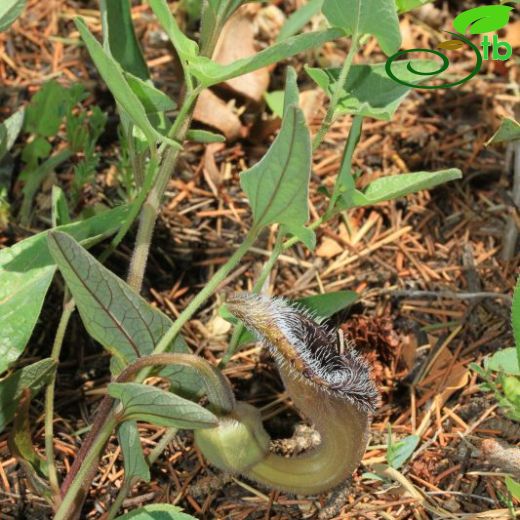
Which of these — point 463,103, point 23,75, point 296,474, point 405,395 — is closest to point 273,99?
point 463,103

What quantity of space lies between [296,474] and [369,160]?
114cm

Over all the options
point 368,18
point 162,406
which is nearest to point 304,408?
point 162,406

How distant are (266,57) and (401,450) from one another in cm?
97

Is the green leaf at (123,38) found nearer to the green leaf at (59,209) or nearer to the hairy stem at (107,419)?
the green leaf at (59,209)

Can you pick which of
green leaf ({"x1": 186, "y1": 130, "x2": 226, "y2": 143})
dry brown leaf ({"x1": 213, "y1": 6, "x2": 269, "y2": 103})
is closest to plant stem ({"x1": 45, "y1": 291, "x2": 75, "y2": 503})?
green leaf ({"x1": 186, "y1": 130, "x2": 226, "y2": 143})

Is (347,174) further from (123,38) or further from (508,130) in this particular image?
(123,38)

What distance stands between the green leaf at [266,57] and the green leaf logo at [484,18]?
644mm

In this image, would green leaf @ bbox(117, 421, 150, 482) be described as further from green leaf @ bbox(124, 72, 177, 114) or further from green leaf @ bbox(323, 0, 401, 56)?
green leaf @ bbox(323, 0, 401, 56)

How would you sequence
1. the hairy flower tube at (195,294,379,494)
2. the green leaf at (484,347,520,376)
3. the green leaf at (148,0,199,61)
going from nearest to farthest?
the green leaf at (148,0,199,61)
the hairy flower tube at (195,294,379,494)
the green leaf at (484,347,520,376)

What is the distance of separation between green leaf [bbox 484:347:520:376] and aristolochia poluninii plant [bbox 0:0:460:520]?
0.32 m

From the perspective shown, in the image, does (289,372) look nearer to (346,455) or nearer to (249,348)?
(346,455)

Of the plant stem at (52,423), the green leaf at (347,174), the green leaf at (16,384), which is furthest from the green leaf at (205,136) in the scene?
the green leaf at (16,384)

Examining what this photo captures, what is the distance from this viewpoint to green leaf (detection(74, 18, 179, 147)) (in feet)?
5.59

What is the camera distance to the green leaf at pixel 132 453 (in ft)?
6.26
